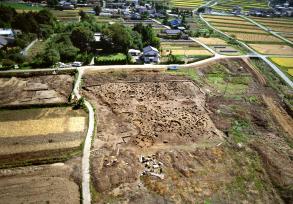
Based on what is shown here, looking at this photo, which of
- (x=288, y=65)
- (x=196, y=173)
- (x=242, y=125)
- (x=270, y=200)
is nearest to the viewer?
(x=270, y=200)

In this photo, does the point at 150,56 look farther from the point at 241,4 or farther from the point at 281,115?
the point at 241,4

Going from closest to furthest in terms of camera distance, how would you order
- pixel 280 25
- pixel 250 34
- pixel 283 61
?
pixel 283 61 → pixel 250 34 → pixel 280 25

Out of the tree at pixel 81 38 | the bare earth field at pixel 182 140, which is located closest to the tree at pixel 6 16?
the tree at pixel 81 38

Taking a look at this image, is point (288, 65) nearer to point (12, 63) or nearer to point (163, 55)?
point (163, 55)

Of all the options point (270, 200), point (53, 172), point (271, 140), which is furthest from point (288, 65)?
point (53, 172)

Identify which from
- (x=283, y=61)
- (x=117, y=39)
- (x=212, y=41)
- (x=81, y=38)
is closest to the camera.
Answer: (x=117, y=39)

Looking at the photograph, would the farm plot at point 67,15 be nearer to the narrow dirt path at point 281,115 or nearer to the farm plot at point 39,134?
the farm plot at point 39,134

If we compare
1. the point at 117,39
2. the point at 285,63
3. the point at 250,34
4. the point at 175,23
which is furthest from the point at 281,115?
the point at 175,23

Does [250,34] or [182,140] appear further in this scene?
[250,34]
